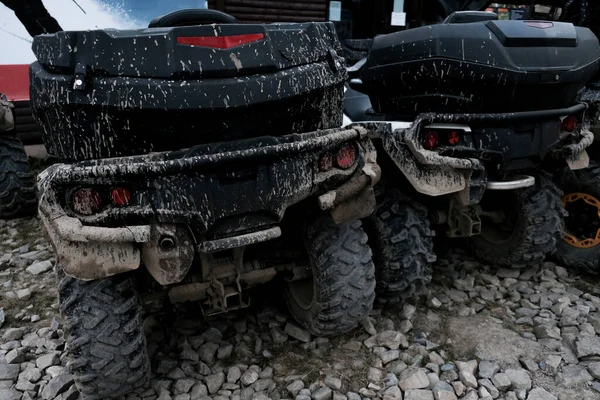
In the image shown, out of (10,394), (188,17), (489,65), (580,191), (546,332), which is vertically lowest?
(10,394)

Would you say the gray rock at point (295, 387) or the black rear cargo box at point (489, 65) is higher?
the black rear cargo box at point (489, 65)

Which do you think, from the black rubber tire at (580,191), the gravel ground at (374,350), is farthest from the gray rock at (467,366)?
the black rubber tire at (580,191)

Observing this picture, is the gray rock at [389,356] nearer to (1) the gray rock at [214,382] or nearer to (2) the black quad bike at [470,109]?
(2) the black quad bike at [470,109]

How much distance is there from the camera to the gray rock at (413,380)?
2.49 meters

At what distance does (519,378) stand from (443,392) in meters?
0.43

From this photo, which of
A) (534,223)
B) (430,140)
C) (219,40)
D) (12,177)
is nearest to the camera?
Answer: (219,40)

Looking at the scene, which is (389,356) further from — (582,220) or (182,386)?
(582,220)

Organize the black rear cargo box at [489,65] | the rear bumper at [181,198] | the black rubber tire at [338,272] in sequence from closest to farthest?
the rear bumper at [181,198] < the black rubber tire at [338,272] < the black rear cargo box at [489,65]

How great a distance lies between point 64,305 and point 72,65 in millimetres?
985

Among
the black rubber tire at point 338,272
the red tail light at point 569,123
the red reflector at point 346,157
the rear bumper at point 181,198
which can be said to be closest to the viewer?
the rear bumper at point 181,198

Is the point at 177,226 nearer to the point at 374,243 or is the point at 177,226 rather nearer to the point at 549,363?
the point at 374,243

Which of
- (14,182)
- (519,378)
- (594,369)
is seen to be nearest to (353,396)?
(519,378)

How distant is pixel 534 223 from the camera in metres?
3.34

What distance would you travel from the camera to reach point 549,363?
2.69 m
